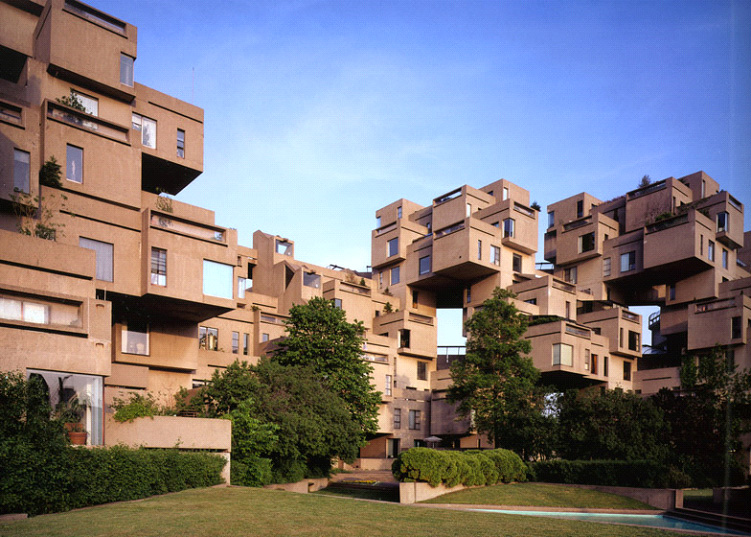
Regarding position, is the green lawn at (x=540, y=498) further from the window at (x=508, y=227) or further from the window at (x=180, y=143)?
the window at (x=508, y=227)

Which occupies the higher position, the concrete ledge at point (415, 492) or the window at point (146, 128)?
the window at point (146, 128)

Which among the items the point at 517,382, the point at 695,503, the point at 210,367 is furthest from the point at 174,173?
the point at 695,503

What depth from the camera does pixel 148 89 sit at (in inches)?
1382

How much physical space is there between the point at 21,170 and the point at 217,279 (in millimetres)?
9655

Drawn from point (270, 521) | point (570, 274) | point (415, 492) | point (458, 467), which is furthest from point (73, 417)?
point (570, 274)

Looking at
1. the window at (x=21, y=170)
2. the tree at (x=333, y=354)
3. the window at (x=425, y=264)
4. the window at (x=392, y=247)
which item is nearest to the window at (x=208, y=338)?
the tree at (x=333, y=354)

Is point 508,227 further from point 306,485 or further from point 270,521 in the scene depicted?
point 270,521

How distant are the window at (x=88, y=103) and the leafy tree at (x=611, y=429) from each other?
96.0 ft

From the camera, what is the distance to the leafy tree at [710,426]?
38.6 m

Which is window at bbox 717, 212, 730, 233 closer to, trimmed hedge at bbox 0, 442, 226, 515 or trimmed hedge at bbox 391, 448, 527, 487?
trimmed hedge at bbox 391, 448, 527, 487

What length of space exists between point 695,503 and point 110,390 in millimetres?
25596

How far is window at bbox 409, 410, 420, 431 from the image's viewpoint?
55312mm

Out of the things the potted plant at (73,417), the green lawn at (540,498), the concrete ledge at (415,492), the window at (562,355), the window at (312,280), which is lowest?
the green lawn at (540,498)

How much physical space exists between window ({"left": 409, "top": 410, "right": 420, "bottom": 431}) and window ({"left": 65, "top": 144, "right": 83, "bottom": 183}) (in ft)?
112
